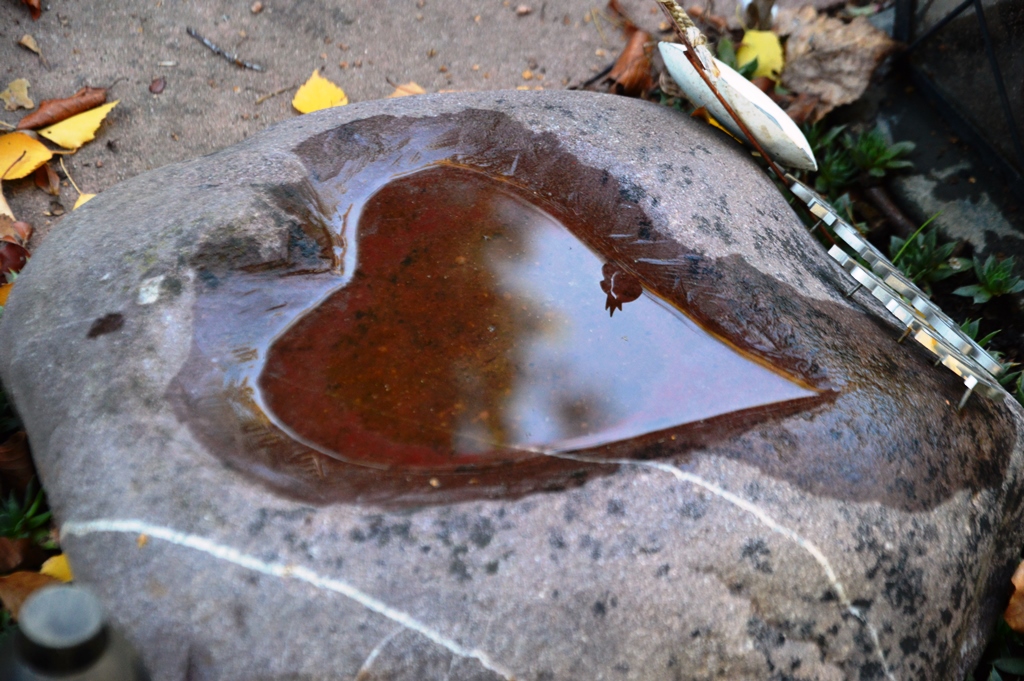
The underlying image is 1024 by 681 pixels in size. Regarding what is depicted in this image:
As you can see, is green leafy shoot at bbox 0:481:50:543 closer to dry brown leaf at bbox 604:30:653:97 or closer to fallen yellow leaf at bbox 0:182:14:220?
fallen yellow leaf at bbox 0:182:14:220

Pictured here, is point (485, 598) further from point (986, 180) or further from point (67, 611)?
point (986, 180)

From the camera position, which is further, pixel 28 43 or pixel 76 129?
pixel 28 43

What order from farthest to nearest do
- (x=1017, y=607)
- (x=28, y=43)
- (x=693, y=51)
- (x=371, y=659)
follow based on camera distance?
1. (x=28, y=43)
2. (x=693, y=51)
3. (x=1017, y=607)
4. (x=371, y=659)

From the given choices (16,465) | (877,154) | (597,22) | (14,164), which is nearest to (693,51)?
(877,154)

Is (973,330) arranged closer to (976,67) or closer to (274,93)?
(976,67)

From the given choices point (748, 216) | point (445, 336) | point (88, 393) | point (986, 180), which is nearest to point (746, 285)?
point (748, 216)

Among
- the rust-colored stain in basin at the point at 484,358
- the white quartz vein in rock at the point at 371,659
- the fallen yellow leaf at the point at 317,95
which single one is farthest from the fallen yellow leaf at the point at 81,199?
the white quartz vein in rock at the point at 371,659
